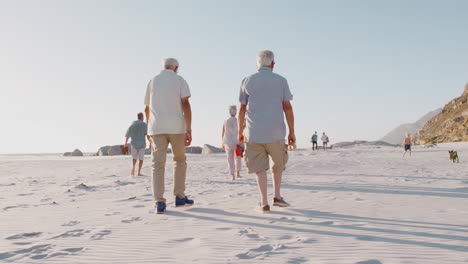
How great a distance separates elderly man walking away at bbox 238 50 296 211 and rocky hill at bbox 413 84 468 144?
167ft

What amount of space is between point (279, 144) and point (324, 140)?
27.3 m

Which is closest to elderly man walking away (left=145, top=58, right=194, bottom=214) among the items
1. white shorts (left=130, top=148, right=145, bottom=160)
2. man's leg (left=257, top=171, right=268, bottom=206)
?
man's leg (left=257, top=171, right=268, bottom=206)

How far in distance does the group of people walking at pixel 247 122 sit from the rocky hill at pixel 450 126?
50974mm

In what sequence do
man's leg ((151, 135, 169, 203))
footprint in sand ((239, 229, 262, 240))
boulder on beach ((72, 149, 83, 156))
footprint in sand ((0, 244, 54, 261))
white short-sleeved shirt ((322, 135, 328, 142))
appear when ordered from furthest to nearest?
boulder on beach ((72, 149, 83, 156))
white short-sleeved shirt ((322, 135, 328, 142))
man's leg ((151, 135, 169, 203))
footprint in sand ((239, 229, 262, 240))
footprint in sand ((0, 244, 54, 261))

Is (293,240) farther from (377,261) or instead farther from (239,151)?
(239,151)

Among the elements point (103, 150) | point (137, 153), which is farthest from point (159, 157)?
point (103, 150)

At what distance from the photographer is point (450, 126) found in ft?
182

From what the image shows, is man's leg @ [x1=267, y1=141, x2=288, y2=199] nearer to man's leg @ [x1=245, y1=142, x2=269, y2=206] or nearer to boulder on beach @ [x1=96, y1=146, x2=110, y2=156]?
man's leg @ [x1=245, y1=142, x2=269, y2=206]

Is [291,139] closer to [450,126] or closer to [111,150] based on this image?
[111,150]

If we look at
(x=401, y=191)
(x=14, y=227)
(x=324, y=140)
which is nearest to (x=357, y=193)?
(x=401, y=191)

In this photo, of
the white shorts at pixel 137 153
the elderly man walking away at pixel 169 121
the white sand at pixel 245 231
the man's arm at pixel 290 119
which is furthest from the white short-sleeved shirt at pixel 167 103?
the white shorts at pixel 137 153

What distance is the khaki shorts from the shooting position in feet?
15.0

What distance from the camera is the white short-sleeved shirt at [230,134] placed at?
9.28 m

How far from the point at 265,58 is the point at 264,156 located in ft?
4.28
